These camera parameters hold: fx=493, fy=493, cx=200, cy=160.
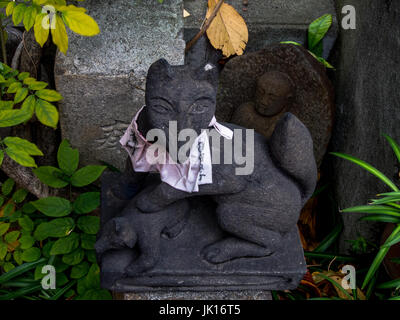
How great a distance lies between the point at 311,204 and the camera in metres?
2.80

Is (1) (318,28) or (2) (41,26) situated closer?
(2) (41,26)

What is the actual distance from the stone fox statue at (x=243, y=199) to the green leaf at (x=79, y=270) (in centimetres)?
69

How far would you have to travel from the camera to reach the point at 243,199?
1617 mm

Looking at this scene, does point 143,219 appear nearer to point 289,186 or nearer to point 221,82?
point 289,186

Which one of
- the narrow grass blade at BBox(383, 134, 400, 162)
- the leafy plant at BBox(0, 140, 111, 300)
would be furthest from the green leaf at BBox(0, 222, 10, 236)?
the narrow grass blade at BBox(383, 134, 400, 162)

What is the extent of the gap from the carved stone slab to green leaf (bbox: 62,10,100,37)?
2.18 feet

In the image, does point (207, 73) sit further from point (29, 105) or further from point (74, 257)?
point (74, 257)

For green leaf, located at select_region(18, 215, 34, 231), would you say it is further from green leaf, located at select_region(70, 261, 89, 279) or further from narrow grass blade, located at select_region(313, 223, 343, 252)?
narrow grass blade, located at select_region(313, 223, 343, 252)

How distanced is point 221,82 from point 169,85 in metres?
1.29

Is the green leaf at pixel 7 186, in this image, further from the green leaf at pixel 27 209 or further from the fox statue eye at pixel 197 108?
the fox statue eye at pixel 197 108

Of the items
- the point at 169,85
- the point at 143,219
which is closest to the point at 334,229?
the point at 143,219

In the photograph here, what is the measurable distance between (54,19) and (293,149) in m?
0.90

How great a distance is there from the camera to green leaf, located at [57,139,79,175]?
225 cm

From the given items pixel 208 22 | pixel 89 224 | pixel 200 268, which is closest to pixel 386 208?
pixel 200 268
